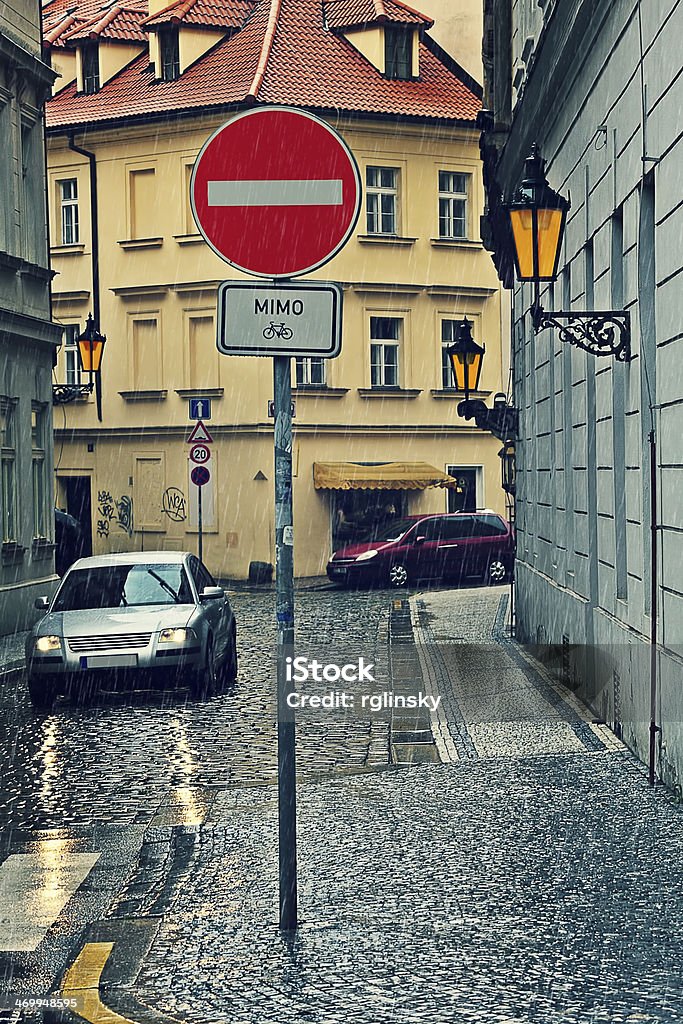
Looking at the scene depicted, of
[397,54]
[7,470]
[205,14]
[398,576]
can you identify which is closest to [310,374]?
[398,576]

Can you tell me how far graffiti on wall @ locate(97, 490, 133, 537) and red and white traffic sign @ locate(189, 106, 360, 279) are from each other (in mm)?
35684

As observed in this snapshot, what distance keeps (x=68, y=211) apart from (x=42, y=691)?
30.1 meters

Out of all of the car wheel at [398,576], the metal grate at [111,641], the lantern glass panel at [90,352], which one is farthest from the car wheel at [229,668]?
the car wheel at [398,576]

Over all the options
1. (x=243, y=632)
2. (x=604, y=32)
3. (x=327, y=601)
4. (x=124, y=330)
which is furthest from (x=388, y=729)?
(x=124, y=330)

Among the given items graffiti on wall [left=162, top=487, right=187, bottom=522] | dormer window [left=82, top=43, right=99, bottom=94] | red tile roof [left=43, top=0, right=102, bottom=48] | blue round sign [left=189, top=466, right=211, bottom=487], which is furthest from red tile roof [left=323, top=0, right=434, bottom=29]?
blue round sign [left=189, top=466, right=211, bottom=487]

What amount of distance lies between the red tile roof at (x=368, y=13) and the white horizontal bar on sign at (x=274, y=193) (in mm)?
38316

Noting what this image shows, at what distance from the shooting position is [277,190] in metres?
6.32

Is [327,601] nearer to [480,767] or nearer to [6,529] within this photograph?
[6,529]

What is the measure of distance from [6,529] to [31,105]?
261 inches

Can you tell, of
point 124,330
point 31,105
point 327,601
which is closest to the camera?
point 31,105

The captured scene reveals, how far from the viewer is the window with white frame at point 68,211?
1678 inches

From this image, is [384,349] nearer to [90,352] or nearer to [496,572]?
[496,572]

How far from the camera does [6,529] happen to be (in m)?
23.6

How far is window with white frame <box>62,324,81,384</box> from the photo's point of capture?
4281 cm
